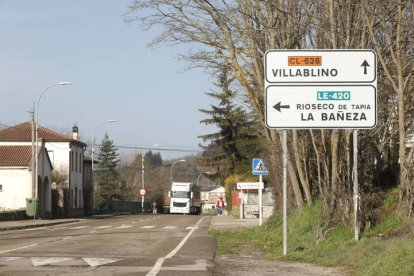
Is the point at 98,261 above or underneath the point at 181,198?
above

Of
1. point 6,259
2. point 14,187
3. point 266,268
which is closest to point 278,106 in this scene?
point 266,268

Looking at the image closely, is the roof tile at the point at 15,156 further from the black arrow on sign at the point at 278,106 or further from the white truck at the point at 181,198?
the black arrow on sign at the point at 278,106

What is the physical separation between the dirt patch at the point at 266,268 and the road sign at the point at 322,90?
2932mm

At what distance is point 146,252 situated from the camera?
16969mm

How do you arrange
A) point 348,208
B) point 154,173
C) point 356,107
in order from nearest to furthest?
point 356,107 → point 348,208 → point 154,173

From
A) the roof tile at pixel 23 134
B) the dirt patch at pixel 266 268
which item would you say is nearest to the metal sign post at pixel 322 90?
the dirt patch at pixel 266 268

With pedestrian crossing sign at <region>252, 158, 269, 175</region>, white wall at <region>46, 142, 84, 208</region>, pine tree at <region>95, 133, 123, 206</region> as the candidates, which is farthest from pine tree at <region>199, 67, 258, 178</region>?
pedestrian crossing sign at <region>252, 158, 269, 175</region>

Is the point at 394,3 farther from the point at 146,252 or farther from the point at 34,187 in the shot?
the point at 34,187

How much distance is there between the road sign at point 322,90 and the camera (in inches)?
562

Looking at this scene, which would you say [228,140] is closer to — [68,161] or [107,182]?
[68,161]

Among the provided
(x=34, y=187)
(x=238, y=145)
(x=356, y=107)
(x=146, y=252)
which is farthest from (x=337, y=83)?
(x=238, y=145)

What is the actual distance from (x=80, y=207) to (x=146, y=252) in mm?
53652

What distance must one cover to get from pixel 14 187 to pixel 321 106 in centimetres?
4508

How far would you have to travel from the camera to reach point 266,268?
12.9 metres
